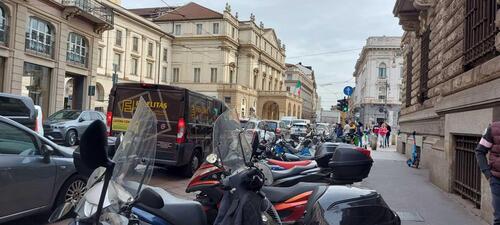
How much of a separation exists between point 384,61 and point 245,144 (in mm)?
76438

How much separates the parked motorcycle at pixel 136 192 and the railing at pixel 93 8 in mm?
28844

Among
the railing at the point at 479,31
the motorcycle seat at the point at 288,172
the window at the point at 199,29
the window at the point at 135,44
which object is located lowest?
the motorcycle seat at the point at 288,172

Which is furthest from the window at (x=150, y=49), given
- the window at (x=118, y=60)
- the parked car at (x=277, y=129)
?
the parked car at (x=277, y=129)

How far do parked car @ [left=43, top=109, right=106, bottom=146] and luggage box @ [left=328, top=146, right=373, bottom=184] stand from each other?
14.3 meters

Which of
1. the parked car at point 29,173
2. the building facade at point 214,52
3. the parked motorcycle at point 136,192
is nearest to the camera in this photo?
the parked motorcycle at point 136,192

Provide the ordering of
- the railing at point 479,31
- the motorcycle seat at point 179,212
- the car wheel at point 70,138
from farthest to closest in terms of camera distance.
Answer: the car wheel at point 70,138
the railing at point 479,31
the motorcycle seat at point 179,212

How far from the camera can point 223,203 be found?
313 cm

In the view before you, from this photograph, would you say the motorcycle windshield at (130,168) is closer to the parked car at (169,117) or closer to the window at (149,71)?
the parked car at (169,117)

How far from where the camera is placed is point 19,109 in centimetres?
1134

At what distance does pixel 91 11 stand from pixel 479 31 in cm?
2855

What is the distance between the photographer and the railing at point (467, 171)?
7.52 m

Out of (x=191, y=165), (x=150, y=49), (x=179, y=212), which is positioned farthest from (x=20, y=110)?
(x=150, y=49)

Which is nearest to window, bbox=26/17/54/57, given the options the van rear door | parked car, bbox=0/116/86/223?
the van rear door

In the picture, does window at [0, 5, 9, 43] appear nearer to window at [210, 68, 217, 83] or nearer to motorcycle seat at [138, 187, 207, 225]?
motorcycle seat at [138, 187, 207, 225]
